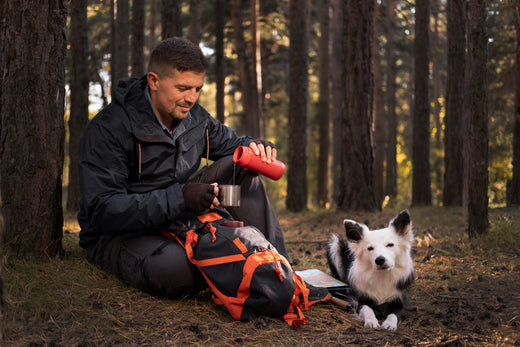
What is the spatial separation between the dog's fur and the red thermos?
0.80 meters

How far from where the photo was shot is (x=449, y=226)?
8.82m

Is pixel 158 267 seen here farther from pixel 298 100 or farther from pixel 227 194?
pixel 298 100

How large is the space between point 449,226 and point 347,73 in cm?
374

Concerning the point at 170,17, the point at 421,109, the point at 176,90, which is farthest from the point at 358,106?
the point at 176,90

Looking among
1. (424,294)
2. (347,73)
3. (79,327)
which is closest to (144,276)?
(79,327)

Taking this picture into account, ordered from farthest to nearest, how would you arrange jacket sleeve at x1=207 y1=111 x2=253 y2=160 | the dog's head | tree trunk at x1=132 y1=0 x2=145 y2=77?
tree trunk at x1=132 y1=0 x2=145 y2=77 < jacket sleeve at x1=207 y1=111 x2=253 y2=160 < the dog's head

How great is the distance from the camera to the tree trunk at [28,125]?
4.09 metres

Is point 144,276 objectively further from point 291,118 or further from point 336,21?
point 336,21

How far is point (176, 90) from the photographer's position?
156 inches

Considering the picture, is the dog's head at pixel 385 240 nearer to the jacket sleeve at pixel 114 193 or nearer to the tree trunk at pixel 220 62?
the jacket sleeve at pixel 114 193

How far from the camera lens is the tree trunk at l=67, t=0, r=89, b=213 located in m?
9.88

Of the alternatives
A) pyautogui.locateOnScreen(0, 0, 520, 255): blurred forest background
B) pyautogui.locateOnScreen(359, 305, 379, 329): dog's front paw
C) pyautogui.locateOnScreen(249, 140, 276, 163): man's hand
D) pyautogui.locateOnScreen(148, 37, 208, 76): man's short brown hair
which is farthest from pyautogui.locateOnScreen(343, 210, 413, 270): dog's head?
pyautogui.locateOnScreen(0, 0, 520, 255): blurred forest background

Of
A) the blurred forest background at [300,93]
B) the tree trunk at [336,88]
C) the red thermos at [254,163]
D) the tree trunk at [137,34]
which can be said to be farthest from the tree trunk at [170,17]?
the tree trunk at [336,88]

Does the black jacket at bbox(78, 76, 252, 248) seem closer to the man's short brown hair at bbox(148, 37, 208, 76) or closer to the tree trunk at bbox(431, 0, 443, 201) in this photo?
the man's short brown hair at bbox(148, 37, 208, 76)
